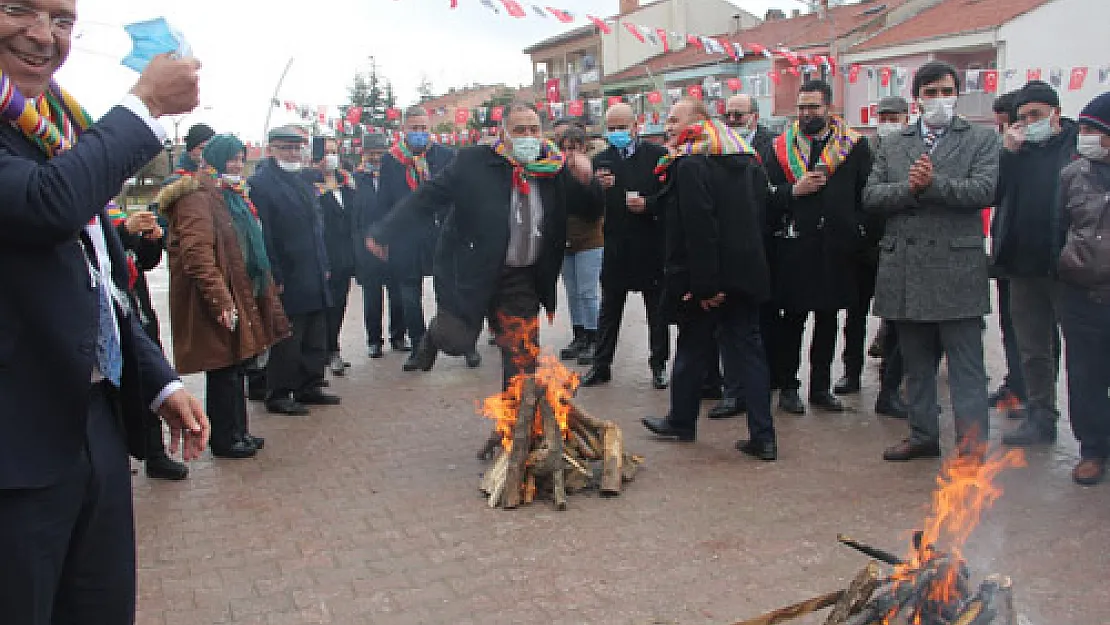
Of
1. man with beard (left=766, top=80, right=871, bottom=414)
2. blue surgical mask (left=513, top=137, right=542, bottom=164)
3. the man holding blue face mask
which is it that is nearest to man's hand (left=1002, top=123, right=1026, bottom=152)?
man with beard (left=766, top=80, right=871, bottom=414)

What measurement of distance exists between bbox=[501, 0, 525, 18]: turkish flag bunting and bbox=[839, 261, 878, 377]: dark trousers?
709 centimetres

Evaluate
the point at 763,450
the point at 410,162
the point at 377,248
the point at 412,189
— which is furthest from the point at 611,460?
the point at 410,162

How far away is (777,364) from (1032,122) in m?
2.50

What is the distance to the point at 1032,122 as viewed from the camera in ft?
19.2

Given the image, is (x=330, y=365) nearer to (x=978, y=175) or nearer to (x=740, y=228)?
(x=740, y=228)

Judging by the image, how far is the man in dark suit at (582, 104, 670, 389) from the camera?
7895 mm

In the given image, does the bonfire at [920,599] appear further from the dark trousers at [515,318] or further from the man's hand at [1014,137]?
the man's hand at [1014,137]

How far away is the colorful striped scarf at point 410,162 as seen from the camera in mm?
9148

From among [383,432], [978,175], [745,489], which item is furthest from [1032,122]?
[383,432]

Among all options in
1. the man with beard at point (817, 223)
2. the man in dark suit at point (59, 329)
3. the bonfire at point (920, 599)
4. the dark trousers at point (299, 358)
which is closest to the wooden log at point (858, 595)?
the bonfire at point (920, 599)

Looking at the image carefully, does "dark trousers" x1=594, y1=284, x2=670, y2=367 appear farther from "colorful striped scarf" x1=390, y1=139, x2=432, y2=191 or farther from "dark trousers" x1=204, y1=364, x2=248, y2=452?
"dark trousers" x1=204, y1=364, x2=248, y2=452

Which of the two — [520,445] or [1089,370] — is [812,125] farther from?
[520,445]

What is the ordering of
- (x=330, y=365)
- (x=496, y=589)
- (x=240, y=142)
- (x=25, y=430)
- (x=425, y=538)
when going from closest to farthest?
(x=25, y=430), (x=496, y=589), (x=425, y=538), (x=240, y=142), (x=330, y=365)

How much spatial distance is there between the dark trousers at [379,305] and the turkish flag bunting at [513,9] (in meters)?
4.66
